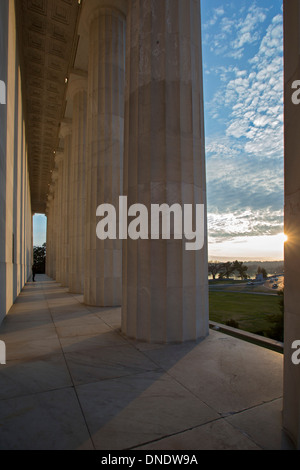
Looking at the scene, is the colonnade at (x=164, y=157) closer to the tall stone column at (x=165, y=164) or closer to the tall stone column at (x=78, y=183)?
the tall stone column at (x=165, y=164)

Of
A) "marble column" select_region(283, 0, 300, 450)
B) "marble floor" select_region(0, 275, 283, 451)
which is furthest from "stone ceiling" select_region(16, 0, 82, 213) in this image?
"marble floor" select_region(0, 275, 283, 451)

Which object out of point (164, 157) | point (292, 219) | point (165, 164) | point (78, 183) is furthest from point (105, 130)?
point (292, 219)

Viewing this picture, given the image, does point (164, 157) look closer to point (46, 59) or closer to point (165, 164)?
point (165, 164)

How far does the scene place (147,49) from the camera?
9117 mm

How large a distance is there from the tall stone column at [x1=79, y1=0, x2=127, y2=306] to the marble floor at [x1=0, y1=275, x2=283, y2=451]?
7240 mm

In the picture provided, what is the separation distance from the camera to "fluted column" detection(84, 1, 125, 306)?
1564 cm

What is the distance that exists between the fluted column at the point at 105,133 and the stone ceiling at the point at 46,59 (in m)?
3.43

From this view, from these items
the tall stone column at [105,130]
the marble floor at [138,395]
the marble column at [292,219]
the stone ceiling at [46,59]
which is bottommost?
the marble floor at [138,395]

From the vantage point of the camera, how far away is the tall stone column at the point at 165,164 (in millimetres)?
8414

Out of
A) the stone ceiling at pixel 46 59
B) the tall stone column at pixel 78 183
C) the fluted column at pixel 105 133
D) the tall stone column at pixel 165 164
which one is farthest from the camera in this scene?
the tall stone column at pixel 78 183

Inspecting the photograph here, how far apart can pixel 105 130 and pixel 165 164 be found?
8.73 m

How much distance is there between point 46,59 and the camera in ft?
72.8

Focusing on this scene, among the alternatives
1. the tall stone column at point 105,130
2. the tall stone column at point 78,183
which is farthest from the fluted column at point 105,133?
the tall stone column at point 78,183
